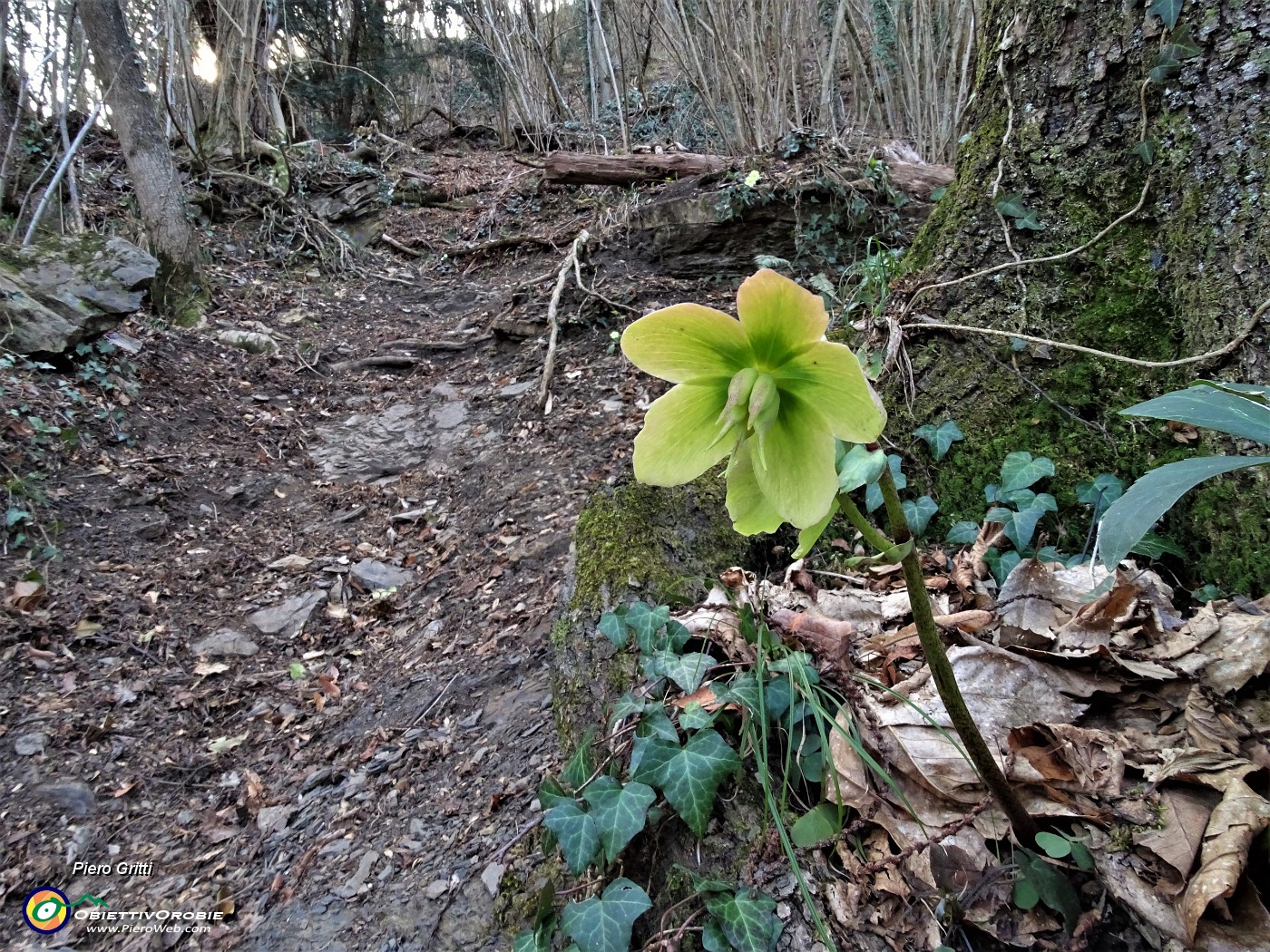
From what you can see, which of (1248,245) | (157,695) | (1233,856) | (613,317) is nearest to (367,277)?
(613,317)

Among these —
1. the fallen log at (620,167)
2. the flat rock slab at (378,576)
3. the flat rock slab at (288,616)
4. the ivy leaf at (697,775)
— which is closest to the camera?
the ivy leaf at (697,775)

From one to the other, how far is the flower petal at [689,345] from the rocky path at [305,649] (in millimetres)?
1057

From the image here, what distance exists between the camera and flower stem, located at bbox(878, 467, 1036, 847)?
617mm

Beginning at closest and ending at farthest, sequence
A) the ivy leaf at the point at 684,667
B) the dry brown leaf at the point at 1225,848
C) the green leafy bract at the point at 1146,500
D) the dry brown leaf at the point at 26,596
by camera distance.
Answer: the green leafy bract at the point at 1146,500, the dry brown leaf at the point at 1225,848, the ivy leaf at the point at 684,667, the dry brown leaf at the point at 26,596

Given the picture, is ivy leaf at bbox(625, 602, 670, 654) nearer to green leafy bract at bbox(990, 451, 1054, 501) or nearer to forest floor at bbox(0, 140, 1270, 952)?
forest floor at bbox(0, 140, 1270, 952)

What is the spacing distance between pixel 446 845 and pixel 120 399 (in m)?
3.33

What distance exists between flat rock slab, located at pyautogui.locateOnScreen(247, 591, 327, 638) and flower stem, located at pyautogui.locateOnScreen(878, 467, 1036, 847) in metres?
2.59

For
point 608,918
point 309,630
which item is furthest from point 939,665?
point 309,630

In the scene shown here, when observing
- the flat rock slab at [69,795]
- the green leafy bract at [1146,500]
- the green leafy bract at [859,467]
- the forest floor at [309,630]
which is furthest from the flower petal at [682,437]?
the flat rock slab at [69,795]

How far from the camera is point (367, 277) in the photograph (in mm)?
5941

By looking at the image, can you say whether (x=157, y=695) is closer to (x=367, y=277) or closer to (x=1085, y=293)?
(x=1085, y=293)

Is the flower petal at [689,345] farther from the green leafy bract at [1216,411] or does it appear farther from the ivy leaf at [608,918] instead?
the ivy leaf at [608,918]

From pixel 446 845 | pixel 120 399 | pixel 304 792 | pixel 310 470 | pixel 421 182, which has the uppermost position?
pixel 421 182

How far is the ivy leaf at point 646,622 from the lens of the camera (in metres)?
1.21
